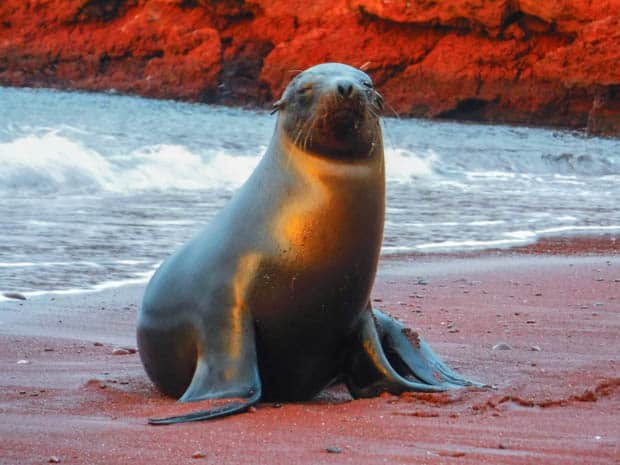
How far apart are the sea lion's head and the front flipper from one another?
56 cm

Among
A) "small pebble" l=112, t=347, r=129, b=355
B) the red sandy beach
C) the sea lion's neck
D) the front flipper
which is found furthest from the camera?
"small pebble" l=112, t=347, r=129, b=355

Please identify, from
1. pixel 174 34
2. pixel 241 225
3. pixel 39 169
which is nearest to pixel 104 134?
pixel 39 169

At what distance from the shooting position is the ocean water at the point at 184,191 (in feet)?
25.0

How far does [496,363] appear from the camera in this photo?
467cm

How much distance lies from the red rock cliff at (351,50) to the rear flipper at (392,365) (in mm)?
26981

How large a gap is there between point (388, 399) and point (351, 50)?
3417 cm

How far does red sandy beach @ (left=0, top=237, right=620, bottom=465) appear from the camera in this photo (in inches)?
117

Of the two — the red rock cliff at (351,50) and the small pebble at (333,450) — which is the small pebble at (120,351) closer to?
the small pebble at (333,450)

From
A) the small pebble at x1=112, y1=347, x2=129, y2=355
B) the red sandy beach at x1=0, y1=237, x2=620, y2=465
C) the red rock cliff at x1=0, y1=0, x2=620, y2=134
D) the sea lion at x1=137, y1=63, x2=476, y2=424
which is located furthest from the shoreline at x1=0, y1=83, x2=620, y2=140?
the sea lion at x1=137, y1=63, x2=476, y2=424

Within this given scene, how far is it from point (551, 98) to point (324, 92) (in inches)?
1243

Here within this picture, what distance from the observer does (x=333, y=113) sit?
370cm

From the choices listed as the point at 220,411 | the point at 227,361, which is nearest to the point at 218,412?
the point at 220,411

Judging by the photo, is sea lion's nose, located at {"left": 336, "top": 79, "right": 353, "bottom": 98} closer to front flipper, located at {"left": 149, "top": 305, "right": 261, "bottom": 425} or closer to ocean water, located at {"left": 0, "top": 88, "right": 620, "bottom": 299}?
front flipper, located at {"left": 149, "top": 305, "right": 261, "bottom": 425}

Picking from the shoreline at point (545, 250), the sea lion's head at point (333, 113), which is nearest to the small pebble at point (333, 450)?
the sea lion's head at point (333, 113)
